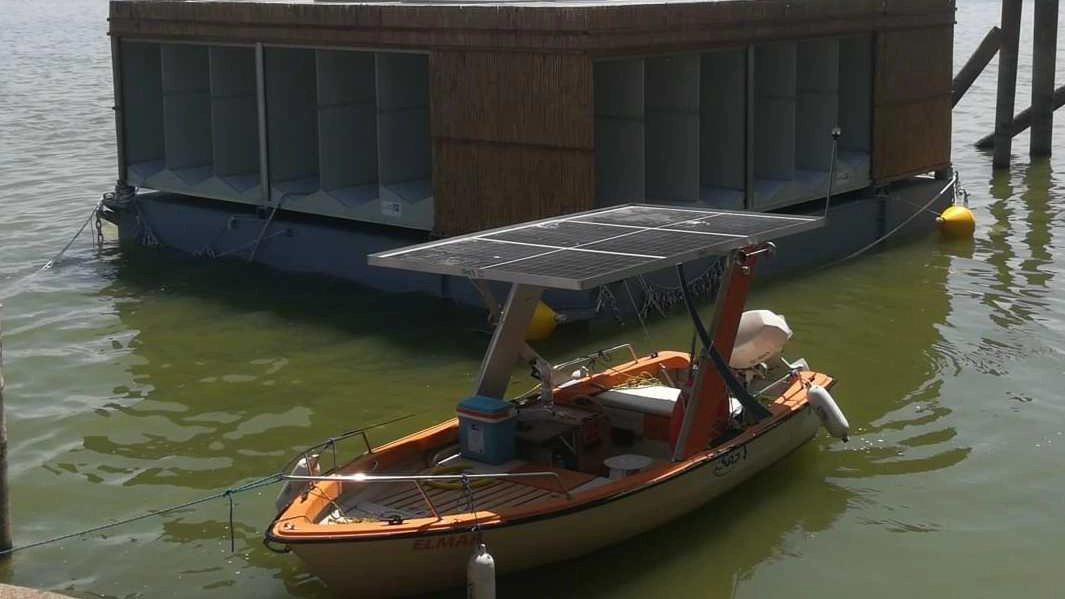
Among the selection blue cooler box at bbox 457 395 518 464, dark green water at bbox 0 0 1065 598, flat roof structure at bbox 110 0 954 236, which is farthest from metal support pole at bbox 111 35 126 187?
blue cooler box at bbox 457 395 518 464

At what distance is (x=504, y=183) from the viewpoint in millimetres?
18828

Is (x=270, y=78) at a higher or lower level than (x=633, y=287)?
higher

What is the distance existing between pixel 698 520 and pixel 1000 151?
66.4ft

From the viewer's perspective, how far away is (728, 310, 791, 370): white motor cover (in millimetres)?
13828

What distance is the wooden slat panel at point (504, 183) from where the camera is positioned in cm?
1812

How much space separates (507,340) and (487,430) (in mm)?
822

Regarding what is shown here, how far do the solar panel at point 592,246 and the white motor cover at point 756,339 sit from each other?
1.19 metres

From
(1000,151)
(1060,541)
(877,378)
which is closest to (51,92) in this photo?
(1000,151)

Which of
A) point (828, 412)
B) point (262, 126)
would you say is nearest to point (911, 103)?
point (262, 126)

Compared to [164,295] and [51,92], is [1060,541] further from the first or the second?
[51,92]

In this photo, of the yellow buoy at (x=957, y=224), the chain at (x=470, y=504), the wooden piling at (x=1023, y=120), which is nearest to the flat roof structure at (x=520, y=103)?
the yellow buoy at (x=957, y=224)

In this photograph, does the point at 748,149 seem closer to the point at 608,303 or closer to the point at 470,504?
the point at 608,303

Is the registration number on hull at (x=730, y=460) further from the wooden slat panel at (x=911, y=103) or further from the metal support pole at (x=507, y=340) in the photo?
the wooden slat panel at (x=911, y=103)

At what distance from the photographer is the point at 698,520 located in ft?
40.1
